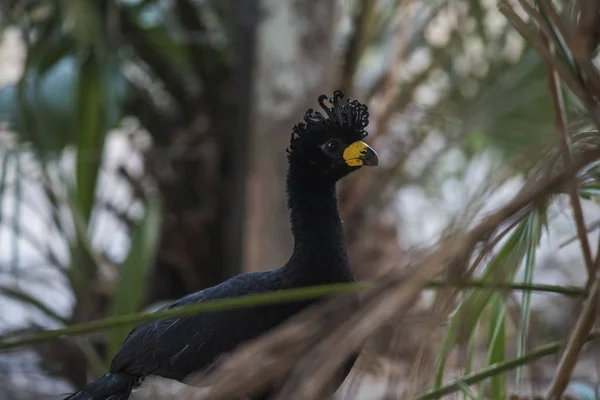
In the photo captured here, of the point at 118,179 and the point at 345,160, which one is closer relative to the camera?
the point at 345,160

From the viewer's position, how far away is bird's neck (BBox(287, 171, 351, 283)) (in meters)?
1.21

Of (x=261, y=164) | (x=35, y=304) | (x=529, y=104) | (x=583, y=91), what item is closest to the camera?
(x=583, y=91)

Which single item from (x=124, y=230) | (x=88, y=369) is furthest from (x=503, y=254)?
(x=124, y=230)

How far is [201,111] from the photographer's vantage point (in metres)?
2.67

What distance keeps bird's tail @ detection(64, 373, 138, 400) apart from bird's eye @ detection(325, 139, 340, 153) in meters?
0.47

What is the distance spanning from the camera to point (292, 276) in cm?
121

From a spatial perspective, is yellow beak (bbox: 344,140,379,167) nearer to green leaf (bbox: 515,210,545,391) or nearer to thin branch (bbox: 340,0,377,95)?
green leaf (bbox: 515,210,545,391)

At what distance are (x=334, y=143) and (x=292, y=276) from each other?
9.0 inches

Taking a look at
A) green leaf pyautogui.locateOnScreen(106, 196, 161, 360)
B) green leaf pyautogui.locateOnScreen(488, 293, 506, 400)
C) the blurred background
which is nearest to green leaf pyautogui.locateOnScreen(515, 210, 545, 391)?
green leaf pyautogui.locateOnScreen(488, 293, 506, 400)

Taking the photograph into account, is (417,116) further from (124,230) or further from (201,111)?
(124,230)

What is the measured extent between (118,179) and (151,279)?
0.35 meters

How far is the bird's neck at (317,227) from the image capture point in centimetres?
121

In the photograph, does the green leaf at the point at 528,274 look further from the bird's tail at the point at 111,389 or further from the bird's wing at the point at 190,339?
the bird's tail at the point at 111,389

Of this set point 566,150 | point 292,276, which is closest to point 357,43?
point 292,276
